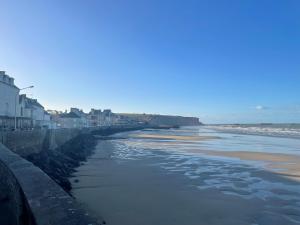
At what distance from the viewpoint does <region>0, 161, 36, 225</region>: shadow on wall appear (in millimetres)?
6289

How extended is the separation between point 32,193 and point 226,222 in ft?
18.0

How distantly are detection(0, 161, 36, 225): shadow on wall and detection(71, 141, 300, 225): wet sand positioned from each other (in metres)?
2.42

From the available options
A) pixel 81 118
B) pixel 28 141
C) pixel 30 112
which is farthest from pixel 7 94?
pixel 81 118

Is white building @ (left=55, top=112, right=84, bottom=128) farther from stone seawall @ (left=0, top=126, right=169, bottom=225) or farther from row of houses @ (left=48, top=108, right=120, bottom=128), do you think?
stone seawall @ (left=0, top=126, right=169, bottom=225)

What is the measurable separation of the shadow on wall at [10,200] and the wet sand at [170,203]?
242 centimetres

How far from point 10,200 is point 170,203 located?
4882mm

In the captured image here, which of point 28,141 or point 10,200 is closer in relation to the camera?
point 10,200

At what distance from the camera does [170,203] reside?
424 inches

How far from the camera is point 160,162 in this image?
20781 millimetres

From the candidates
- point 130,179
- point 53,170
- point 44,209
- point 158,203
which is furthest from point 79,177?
point 44,209

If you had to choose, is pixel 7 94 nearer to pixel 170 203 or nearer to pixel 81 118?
pixel 170 203

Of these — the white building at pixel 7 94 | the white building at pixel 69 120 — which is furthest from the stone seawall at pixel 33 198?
the white building at pixel 69 120

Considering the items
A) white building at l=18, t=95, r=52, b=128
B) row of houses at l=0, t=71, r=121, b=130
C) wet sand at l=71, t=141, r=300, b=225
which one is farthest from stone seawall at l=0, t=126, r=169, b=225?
white building at l=18, t=95, r=52, b=128

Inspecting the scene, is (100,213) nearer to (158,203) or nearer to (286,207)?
(158,203)
